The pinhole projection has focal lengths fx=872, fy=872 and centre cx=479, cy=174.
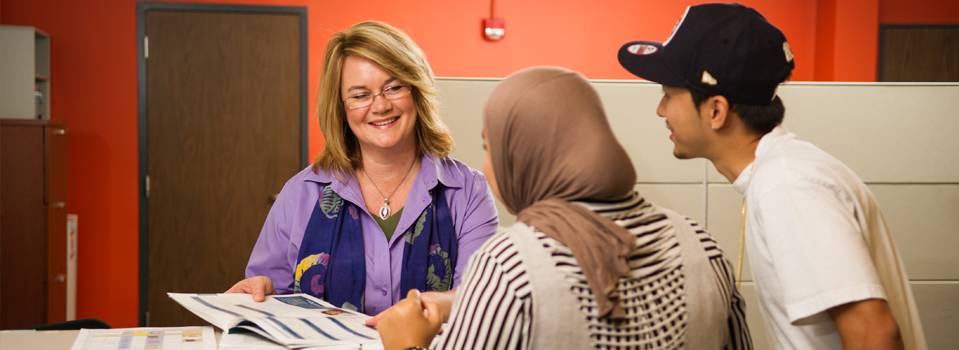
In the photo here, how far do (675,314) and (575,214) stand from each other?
0.19 metres

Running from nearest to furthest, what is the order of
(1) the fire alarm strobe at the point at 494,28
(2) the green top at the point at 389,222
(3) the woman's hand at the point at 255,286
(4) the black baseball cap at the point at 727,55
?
1. (4) the black baseball cap at the point at 727,55
2. (3) the woman's hand at the point at 255,286
3. (2) the green top at the point at 389,222
4. (1) the fire alarm strobe at the point at 494,28

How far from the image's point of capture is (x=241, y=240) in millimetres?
5297

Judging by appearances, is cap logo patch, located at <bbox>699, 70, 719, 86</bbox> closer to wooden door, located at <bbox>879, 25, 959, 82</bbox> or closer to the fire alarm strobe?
the fire alarm strobe

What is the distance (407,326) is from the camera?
1197 mm

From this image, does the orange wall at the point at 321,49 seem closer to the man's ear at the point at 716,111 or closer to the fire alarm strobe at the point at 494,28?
the fire alarm strobe at the point at 494,28

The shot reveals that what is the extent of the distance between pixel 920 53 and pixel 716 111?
16.0 ft

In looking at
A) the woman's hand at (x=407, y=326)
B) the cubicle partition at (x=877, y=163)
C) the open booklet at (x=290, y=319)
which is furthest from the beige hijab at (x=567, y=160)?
the cubicle partition at (x=877, y=163)

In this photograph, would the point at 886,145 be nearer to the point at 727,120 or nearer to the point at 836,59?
the point at 836,59

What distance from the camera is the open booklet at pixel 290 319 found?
146cm

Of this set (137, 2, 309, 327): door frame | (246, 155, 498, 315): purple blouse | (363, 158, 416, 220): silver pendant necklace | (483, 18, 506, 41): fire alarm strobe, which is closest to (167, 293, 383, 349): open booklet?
(246, 155, 498, 315): purple blouse

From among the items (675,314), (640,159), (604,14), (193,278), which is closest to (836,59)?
(604,14)

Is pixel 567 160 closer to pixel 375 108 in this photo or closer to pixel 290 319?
pixel 290 319

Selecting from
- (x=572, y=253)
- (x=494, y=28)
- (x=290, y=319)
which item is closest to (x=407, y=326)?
(x=572, y=253)

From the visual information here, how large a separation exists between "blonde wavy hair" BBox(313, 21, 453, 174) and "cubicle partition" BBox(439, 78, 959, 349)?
1.82m
